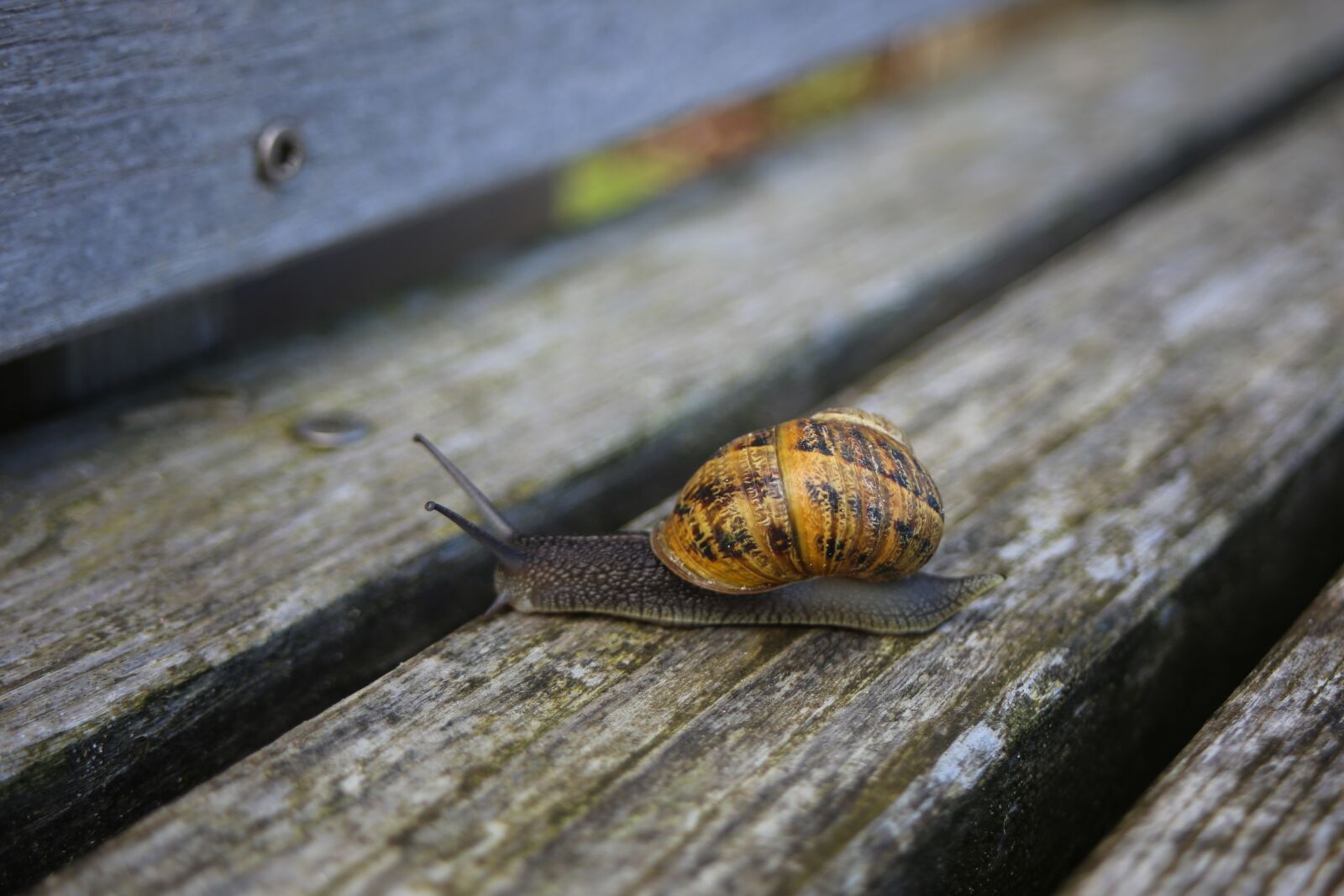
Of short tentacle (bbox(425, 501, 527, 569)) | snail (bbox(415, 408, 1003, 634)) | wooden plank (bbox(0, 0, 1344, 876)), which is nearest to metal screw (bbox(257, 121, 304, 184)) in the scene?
wooden plank (bbox(0, 0, 1344, 876))

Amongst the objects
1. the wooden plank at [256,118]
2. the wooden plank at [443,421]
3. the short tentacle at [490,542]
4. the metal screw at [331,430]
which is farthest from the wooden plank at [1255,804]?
the wooden plank at [256,118]

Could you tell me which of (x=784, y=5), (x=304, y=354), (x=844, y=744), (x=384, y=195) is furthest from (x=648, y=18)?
(x=844, y=744)

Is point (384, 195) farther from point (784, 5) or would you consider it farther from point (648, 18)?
point (784, 5)

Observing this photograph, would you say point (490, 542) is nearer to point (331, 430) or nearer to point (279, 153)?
point (331, 430)

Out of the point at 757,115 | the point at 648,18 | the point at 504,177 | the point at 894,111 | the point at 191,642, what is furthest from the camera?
the point at 757,115

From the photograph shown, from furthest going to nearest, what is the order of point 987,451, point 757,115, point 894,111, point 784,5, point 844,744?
point 757,115
point 894,111
point 784,5
point 987,451
point 844,744
